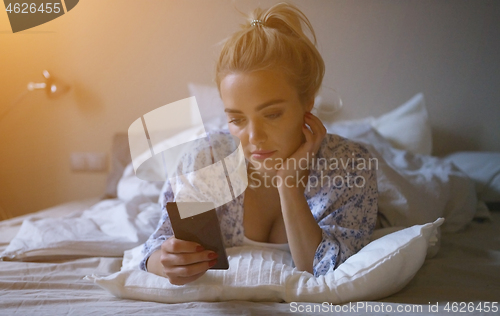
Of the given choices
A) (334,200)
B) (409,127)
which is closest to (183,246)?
→ (334,200)

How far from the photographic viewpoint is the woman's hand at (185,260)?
0.57 meters

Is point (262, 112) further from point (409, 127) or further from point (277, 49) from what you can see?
point (409, 127)

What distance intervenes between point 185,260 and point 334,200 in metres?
0.32

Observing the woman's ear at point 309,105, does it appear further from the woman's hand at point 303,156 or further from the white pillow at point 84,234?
the white pillow at point 84,234

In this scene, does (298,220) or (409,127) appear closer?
(298,220)

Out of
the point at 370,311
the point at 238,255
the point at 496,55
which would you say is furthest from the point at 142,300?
the point at 496,55

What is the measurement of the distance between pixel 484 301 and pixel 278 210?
0.40 meters

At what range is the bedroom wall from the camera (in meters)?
0.77

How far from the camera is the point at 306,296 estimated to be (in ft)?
1.81

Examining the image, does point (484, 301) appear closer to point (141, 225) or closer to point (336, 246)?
point (336, 246)

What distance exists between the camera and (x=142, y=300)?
0.58m

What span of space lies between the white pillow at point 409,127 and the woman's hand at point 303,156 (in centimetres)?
55

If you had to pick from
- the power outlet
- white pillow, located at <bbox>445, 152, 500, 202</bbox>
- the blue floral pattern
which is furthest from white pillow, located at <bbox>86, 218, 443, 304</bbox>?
white pillow, located at <bbox>445, 152, 500, 202</bbox>

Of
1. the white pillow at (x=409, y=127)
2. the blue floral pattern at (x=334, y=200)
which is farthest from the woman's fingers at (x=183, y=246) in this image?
the white pillow at (x=409, y=127)
